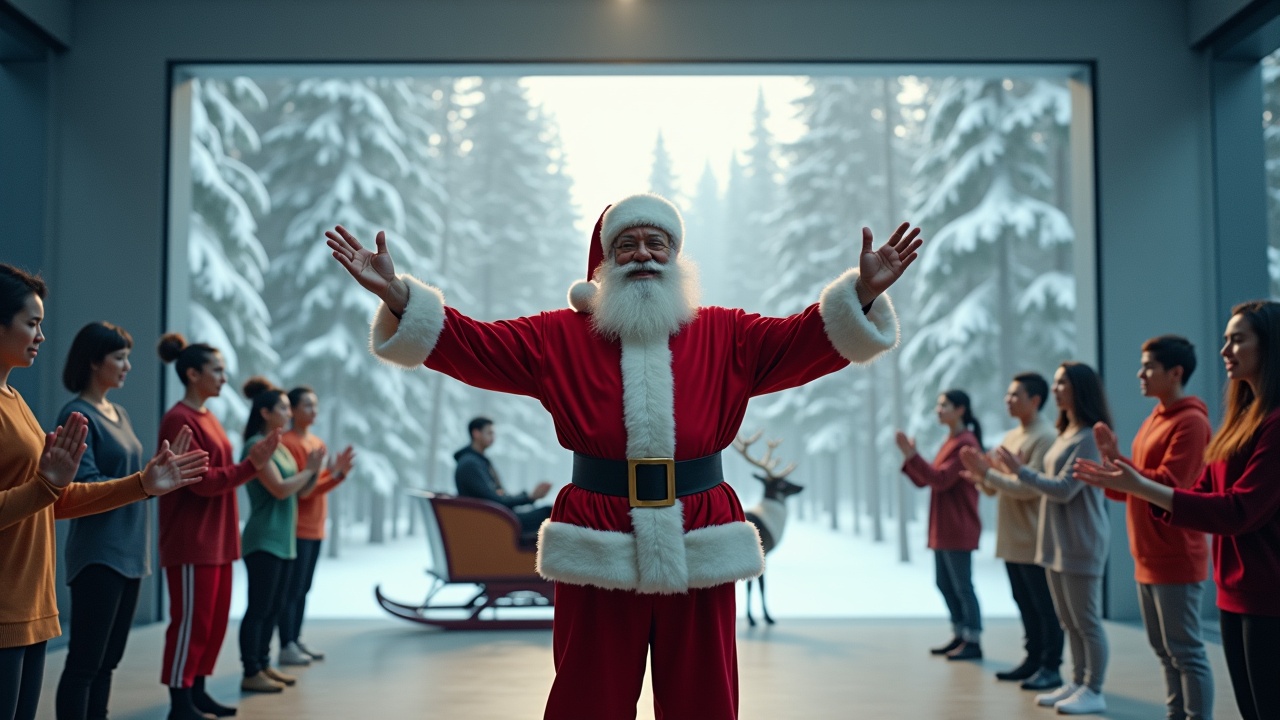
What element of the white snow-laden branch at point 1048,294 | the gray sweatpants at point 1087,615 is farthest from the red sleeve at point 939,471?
the white snow-laden branch at point 1048,294

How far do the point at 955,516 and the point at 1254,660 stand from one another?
2718 mm

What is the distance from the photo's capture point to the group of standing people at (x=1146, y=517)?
8.73 feet

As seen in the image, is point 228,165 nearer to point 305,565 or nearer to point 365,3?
point 365,3

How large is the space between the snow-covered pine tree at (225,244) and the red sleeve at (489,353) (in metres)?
8.23

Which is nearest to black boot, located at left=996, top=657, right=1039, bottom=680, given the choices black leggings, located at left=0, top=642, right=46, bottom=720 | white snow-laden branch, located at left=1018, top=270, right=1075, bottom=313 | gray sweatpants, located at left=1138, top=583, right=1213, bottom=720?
gray sweatpants, located at left=1138, top=583, right=1213, bottom=720

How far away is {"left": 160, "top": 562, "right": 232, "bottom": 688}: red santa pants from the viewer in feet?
12.4

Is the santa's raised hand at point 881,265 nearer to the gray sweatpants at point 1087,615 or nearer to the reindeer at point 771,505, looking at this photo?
the gray sweatpants at point 1087,615

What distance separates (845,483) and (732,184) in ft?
24.9

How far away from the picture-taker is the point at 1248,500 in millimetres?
2631

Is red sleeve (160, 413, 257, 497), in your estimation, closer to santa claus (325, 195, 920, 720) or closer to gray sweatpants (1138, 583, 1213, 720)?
santa claus (325, 195, 920, 720)

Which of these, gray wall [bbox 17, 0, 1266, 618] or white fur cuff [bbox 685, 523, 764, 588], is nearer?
white fur cuff [bbox 685, 523, 764, 588]

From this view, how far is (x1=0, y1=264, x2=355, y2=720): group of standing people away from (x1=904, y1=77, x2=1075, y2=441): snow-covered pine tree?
895 cm

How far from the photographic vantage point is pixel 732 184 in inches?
949

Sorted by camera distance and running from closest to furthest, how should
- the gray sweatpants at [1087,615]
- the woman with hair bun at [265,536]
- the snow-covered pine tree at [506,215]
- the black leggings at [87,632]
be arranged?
the black leggings at [87,632]
the gray sweatpants at [1087,615]
the woman with hair bun at [265,536]
the snow-covered pine tree at [506,215]
